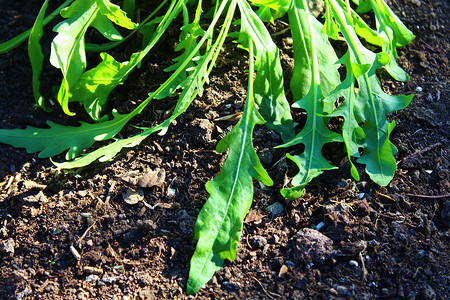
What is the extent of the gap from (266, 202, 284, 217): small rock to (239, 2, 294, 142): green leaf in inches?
15.4

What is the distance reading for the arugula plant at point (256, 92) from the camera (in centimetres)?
199

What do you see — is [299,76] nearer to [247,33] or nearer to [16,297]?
[247,33]

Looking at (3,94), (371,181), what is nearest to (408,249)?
(371,181)

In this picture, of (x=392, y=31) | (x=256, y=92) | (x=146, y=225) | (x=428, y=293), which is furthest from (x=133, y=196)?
(x=392, y=31)

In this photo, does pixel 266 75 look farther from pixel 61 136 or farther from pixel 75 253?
pixel 75 253

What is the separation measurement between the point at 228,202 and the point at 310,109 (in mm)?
608

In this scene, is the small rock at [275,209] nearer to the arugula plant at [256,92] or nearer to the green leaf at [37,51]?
the arugula plant at [256,92]

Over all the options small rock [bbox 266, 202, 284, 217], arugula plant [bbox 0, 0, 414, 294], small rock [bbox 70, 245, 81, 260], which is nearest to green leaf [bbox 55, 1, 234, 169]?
arugula plant [bbox 0, 0, 414, 294]

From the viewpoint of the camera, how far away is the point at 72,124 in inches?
93.7

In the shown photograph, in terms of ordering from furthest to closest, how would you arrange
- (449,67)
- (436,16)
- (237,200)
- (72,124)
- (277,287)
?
(436,16), (449,67), (72,124), (237,200), (277,287)

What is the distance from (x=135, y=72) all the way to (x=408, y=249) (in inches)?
63.3

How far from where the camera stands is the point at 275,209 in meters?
1.97

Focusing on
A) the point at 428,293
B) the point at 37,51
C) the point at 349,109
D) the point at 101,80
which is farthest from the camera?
the point at 37,51

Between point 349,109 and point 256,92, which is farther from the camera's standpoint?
point 256,92
